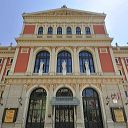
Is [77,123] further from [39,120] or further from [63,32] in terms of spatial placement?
[63,32]

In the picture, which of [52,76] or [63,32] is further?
[63,32]

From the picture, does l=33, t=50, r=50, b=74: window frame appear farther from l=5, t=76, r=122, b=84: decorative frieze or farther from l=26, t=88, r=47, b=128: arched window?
l=26, t=88, r=47, b=128: arched window

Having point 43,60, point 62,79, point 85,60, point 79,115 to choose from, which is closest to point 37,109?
point 62,79

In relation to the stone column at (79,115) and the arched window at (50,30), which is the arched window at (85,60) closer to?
the stone column at (79,115)

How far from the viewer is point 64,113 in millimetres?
22391

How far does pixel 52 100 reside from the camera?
22.2 m

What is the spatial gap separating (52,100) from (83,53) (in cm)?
992

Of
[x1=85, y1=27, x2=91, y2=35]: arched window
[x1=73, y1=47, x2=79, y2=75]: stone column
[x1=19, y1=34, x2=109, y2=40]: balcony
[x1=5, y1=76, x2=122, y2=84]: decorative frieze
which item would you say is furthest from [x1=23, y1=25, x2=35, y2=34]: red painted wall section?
[x1=5, y1=76, x2=122, y2=84]: decorative frieze

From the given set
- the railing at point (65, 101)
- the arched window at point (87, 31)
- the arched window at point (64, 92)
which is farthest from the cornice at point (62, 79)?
the arched window at point (87, 31)

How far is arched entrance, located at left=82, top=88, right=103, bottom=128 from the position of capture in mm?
21656

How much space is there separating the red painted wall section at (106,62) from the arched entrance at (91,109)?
4027 mm

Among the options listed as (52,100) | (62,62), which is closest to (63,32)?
(62,62)

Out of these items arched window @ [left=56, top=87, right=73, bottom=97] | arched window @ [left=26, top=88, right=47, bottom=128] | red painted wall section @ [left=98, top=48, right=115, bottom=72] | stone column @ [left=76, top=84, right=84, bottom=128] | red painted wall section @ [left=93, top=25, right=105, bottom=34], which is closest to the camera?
stone column @ [left=76, top=84, right=84, bottom=128]

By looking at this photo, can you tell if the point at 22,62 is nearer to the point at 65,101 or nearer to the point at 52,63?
the point at 52,63
